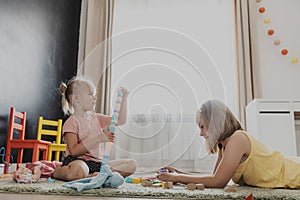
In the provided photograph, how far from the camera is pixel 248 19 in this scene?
3389 mm

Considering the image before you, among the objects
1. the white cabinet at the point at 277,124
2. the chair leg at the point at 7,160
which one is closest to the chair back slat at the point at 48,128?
the chair leg at the point at 7,160

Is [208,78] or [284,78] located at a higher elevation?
[284,78]

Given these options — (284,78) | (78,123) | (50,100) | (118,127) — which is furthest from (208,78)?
(284,78)

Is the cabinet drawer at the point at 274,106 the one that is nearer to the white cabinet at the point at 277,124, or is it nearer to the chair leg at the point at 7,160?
the white cabinet at the point at 277,124

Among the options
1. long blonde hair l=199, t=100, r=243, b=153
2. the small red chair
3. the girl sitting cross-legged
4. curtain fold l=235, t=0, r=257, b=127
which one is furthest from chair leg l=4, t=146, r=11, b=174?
curtain fold l=235, t=0, r=257, b=127

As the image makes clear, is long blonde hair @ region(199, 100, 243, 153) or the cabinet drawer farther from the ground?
the cabinet drawer

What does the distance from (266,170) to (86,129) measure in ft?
2.87

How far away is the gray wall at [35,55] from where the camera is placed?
2.17m

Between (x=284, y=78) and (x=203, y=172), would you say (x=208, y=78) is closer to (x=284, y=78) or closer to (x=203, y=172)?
(x=203, y=172)

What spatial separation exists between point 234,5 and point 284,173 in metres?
2.54

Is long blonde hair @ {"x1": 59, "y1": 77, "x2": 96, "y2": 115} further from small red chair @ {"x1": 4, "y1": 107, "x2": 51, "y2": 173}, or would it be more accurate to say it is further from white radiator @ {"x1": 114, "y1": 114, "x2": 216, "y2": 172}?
small red chair @ {"x1": 4, "y1": 107, "x2": 51, "y2": 173}

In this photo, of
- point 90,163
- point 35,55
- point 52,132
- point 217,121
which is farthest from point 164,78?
point 52,132

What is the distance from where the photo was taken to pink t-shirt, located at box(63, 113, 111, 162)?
1.59 meters

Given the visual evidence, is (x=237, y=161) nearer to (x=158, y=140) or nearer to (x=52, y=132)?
(x=158, y=140)
